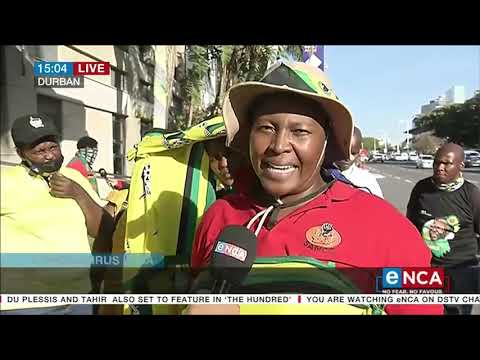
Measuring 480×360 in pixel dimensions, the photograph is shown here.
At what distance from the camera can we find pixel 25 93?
174 cm

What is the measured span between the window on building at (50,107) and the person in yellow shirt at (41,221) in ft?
0.08

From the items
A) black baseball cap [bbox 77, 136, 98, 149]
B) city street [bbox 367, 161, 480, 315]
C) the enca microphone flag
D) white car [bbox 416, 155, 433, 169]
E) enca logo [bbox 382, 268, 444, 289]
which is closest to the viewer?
enca logo [bbox 382, 268, 444, 289]

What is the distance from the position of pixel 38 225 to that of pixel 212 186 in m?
0.63

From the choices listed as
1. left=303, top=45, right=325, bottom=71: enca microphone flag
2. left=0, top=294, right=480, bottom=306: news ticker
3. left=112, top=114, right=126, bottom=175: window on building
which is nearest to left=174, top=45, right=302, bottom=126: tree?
left=303, top=45, right=325, bottom=71: enca microphone flag

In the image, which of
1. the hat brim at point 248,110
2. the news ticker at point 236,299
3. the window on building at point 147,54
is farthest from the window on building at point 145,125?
the news ticker at point 236,299

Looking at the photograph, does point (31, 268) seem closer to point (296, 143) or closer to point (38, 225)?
point (38, 225)

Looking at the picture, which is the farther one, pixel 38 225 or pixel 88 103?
pixel 88 103

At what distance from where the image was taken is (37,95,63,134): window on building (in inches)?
68.0

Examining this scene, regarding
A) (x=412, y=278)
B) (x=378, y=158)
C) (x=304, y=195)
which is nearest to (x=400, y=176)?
(x=378, y=158)

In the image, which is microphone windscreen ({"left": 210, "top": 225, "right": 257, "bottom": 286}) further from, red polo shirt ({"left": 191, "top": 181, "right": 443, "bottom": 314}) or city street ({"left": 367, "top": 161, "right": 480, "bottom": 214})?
city street ({"left": 367, "top": 161, "right": 480, "bottom": 214})

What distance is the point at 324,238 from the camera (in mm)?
1326

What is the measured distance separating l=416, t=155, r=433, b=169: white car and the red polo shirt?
688 mm

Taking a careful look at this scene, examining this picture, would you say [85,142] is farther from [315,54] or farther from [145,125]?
[315,54]

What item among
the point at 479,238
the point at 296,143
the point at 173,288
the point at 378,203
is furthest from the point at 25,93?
the point at 479,238
